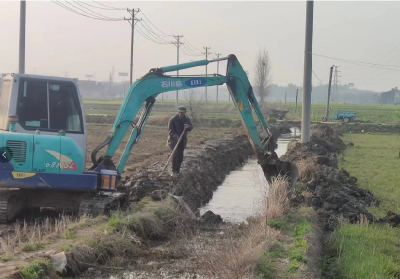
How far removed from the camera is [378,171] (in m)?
21.4

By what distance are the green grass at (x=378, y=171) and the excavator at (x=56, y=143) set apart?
20.1ft

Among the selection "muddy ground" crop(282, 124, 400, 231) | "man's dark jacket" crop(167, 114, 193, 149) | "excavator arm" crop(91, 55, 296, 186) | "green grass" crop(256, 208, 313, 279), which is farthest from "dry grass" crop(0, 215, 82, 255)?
"muddy ground" crop(282, 124, 400, 231)

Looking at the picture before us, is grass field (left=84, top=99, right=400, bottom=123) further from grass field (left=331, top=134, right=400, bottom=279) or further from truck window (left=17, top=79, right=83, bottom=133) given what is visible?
truck window (left=17, top=79, right=83, bottom=133)

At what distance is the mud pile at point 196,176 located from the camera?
13906mm

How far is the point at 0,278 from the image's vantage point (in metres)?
6.39

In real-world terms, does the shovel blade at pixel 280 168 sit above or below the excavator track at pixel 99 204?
above

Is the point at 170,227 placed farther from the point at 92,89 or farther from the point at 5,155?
the point at 92,89

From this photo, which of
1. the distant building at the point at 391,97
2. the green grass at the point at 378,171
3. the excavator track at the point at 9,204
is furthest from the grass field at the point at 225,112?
the distant building at the point at 391,97

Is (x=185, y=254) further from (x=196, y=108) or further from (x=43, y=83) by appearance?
(x=196, y=108)

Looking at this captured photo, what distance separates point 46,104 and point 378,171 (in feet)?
47.5

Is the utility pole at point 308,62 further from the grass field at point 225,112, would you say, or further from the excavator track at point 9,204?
the grass field at point 225,112

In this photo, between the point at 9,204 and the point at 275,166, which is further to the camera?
the point at 275,166

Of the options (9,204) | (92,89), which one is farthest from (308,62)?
(92,89)

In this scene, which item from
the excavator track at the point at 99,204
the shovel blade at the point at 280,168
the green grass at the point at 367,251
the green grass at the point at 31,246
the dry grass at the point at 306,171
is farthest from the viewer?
the dry grass at the point at 306,171
